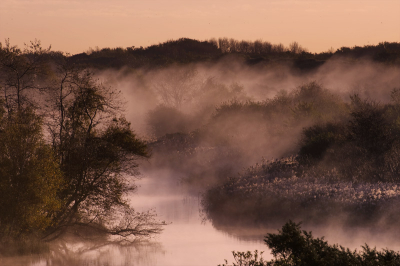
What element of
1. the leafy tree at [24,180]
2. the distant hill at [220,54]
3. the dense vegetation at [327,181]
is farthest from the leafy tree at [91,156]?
the distant hill at [220,54]

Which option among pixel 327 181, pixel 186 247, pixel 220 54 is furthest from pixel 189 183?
pixel 220 54

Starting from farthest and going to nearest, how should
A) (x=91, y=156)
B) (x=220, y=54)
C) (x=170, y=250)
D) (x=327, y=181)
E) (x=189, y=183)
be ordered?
1. (x=220, y=54)
2. (x=189, y=183)
3. (x=327, y=181)
4. (x=91, y=156)
5. (x=170, y=250)

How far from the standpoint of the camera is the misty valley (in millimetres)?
21391

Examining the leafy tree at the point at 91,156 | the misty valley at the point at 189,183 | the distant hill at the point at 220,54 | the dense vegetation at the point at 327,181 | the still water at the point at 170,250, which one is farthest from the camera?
the distant hill at the point at 220,54

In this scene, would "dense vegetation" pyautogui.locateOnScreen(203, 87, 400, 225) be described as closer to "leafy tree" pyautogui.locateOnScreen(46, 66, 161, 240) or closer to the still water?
the still water

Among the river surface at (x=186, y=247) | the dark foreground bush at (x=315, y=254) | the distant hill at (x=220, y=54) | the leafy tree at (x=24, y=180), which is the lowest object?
the river surface at (x=186, y=247)

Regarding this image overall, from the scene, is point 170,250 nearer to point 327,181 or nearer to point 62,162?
point 62,162

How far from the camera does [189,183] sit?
4209cm

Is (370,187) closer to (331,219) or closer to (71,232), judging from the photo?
(331,219)

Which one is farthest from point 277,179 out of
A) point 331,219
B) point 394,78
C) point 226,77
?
point 226,77

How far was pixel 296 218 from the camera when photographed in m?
27.0

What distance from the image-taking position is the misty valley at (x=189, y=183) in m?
21.4

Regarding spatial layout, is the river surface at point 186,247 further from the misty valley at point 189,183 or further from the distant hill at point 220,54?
the distant hill at point 220,54

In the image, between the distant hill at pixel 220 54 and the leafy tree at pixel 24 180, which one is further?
the distant hill at pixel 220 54
